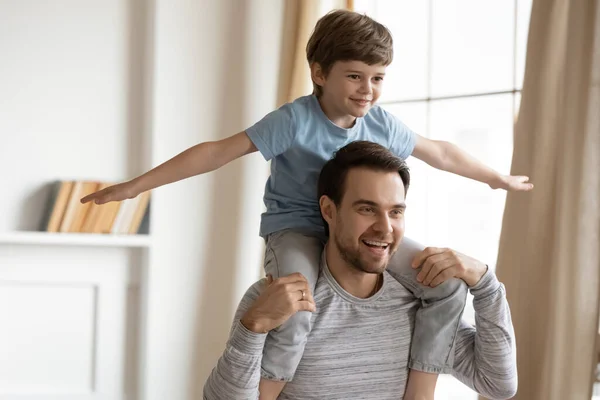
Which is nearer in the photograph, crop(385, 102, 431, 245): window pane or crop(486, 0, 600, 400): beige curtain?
crop(486, 0, 600, 400): beige curtain

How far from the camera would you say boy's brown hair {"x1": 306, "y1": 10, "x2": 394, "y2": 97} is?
2.21 meters

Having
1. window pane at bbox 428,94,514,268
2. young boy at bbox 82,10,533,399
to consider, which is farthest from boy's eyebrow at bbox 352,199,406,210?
window pane at bbox 428,94,514,268

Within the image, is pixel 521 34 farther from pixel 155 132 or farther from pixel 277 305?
pixel 155 132

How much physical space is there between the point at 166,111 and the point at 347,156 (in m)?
1.94

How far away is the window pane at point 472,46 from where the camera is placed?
124 inches

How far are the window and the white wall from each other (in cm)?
81

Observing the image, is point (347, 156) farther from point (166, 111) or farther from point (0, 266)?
point (0, 266)

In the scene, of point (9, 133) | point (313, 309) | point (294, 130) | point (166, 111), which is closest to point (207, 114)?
point (166, 111)

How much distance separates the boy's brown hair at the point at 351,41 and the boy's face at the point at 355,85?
0.02 m

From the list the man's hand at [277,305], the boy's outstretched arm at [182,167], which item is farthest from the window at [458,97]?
the man's hand at [277,305]

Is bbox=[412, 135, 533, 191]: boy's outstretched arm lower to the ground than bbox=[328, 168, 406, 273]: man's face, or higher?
higher

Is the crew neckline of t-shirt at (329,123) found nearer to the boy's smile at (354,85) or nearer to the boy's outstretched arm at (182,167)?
the boy's smile at (354,85)

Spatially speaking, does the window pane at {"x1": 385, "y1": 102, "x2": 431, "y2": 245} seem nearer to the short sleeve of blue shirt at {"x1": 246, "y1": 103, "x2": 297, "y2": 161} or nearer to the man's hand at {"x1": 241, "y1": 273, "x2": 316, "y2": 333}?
the short sleeve of blue shirt at {"x1": 246, "y1": 103, "x2": 297, "y2": 161}

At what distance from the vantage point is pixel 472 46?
3297 millimetres
